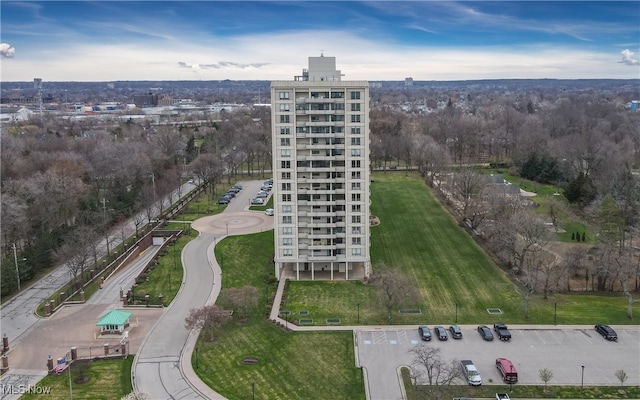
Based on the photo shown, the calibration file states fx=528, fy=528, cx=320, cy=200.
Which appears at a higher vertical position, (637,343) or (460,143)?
(460,143)

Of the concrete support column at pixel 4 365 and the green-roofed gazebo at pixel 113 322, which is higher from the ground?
the green-roofed gazebo at pixel 113 322

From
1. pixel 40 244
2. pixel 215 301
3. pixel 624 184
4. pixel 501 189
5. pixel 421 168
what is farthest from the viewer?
pixel 421 168

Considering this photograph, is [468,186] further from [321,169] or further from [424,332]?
[424,332]

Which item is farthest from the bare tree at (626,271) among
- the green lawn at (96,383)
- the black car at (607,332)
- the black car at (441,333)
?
the green lawn at (96,383)

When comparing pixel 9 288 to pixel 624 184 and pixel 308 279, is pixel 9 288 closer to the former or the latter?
pixel 308 279

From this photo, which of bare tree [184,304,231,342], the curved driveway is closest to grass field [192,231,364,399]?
bare tree [184,304,231,342]

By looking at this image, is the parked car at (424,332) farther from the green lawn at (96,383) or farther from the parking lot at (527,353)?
the green lawn at (96,383)

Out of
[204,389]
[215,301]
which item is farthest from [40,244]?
[204,389]
